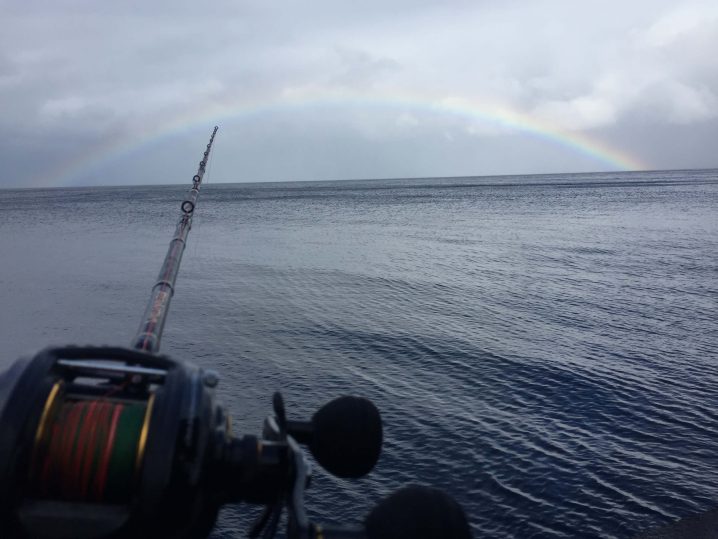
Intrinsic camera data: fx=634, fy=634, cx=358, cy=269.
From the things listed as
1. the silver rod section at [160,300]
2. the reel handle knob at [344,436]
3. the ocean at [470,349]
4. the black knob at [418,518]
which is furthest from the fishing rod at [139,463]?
the ocean at [470,349]

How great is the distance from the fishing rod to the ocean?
772cm

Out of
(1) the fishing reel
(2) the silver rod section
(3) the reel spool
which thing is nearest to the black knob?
(1) the fishing reel

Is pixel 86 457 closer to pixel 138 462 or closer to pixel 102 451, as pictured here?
pixel 102 451

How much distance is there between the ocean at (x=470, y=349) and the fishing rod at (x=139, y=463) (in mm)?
7723

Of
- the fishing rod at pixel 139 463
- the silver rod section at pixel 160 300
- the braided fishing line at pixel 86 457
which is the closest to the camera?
the fishing rod at pixel 139 463

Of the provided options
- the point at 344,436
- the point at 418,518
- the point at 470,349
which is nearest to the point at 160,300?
the point at 344,436

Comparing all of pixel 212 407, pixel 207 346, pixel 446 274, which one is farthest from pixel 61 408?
pixel 446 274

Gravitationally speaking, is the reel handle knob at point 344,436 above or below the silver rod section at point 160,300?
below

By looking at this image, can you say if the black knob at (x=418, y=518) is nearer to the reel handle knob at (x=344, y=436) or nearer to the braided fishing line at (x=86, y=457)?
the reel handle knob at (x=344, y=436)

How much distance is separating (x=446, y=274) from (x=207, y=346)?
15362mm

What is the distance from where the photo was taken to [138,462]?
2.38 meters

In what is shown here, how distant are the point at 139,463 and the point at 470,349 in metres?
15.9

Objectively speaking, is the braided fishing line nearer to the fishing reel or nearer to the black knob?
the fishing reel

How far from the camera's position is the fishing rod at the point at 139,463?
7.31 feet
